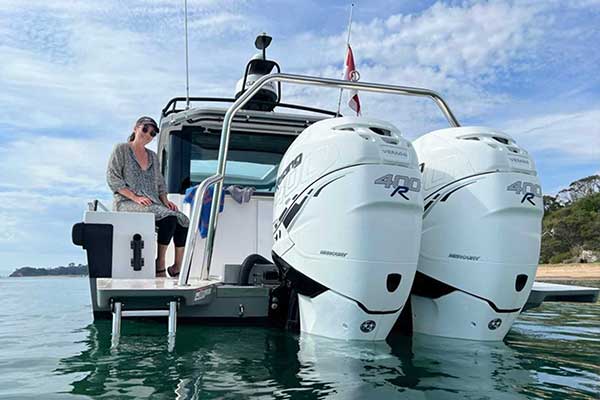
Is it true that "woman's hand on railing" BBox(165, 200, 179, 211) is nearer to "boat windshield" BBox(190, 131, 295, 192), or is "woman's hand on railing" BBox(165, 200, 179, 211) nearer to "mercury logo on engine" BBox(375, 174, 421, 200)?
"boat windshield" BBox(190, 131, 295, 192)

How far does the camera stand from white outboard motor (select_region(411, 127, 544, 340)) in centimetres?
362

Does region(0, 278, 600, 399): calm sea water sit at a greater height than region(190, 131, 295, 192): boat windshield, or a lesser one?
lesser

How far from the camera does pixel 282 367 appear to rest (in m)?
2.96

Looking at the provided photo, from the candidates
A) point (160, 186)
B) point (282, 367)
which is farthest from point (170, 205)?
point (282, 367)

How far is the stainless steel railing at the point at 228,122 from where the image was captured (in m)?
3.86

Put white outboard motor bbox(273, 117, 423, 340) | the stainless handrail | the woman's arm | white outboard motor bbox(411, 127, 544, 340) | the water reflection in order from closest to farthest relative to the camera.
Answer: the water reflection < white outboard motor bbox(273, 117, 423, 340) < white outboard motor bbox(411, 127, 544, 340) < the stainless handrail < the woman's arm

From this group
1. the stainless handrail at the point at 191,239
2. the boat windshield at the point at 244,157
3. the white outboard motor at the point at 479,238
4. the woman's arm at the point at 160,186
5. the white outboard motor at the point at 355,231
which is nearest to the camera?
the white outboard motor at the point at 355,231

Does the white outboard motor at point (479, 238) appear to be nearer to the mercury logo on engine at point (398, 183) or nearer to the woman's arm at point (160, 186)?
the mercury logo on engine at point (398, 183)

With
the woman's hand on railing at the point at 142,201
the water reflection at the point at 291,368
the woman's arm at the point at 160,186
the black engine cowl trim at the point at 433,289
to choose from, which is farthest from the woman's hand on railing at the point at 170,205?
the black engine cowl trim at the point at 433,289

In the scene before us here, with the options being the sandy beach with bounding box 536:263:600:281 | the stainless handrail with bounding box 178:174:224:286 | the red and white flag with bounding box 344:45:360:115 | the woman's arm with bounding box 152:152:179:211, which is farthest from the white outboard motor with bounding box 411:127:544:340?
the sandy beach with bounding box 536:263:600:281

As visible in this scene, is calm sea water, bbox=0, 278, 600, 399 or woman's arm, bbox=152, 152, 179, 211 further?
woman's arm, bbox=152, 152, 179, 211

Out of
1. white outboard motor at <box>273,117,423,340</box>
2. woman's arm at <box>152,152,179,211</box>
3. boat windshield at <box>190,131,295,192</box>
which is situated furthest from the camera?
boat windshield at <box>190,131,295,192</box>

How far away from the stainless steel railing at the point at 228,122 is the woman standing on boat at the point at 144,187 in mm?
574

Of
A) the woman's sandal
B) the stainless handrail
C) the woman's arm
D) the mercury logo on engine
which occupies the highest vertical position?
the woman's arm
